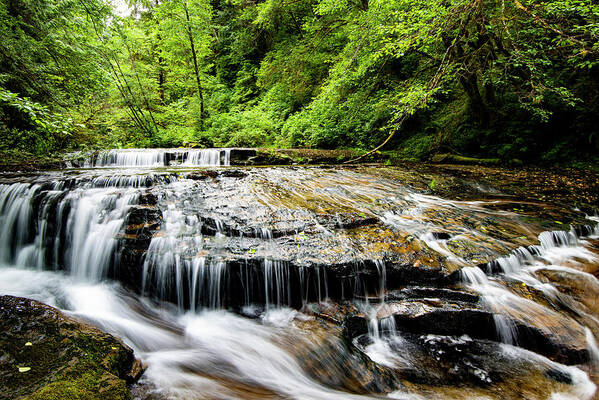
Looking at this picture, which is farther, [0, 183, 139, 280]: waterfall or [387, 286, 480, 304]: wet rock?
[0, 183, 139, 280]: waterfall

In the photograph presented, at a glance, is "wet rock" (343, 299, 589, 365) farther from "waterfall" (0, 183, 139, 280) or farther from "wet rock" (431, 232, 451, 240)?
"waterfall" (0, 183, 139, 280)

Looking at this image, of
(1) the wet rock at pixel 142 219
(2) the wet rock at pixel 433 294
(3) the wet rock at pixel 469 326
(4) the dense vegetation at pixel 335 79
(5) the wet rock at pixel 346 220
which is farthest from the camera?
(4) the dense vegetation at pixel 335 79

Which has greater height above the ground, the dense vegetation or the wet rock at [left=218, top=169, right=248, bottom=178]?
the dense vegetation

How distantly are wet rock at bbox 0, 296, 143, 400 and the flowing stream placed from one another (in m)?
0.39

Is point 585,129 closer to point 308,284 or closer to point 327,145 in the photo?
point 327,145

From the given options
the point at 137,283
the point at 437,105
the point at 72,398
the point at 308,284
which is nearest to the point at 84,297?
the point at 137,283

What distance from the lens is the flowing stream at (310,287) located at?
255 cm

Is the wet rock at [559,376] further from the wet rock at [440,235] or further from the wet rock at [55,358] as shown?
the wet rock at [55,358]

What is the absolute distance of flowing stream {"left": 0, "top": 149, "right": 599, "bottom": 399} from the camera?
8.36 ft

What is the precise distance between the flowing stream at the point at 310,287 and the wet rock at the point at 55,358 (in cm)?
39

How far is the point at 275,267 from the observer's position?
11.2 feet

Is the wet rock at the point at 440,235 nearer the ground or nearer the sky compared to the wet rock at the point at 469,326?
nearer the sky

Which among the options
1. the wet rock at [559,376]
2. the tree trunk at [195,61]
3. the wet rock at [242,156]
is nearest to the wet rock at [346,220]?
the wet rock at [559,376]

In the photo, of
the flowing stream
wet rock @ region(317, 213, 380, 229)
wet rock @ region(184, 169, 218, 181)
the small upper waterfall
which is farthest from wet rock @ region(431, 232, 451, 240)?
the small upper waterfall
